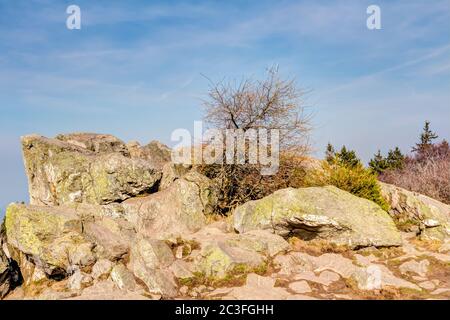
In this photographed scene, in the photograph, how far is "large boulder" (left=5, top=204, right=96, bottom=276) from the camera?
10.6m

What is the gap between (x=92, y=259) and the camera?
34.5ft

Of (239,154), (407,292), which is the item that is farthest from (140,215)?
(407,292)

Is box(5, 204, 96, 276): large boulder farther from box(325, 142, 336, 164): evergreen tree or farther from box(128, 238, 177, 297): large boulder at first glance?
box(325, 142, 336, 164): evergreen tree

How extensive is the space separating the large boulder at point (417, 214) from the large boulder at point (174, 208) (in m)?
7.19

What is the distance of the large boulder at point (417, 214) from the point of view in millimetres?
13656

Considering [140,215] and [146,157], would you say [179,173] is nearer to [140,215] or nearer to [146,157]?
[140,215]

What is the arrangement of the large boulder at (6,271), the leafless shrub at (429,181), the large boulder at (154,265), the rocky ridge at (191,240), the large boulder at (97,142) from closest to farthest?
the large boulder at (154,265)
the rocky ridge at (191,240)
the large boulder at (6,271)
the large boulder at (97,142)
the leafless shrub at (429,181)

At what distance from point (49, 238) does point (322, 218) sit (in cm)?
789

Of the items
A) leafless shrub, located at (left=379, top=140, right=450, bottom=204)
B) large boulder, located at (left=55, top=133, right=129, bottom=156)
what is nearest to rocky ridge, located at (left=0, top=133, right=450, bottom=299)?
large boulder, located at (left=55, top=133, right=129, bottom=156)

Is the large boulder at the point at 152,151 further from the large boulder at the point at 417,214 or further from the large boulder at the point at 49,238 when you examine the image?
the large boulder at the point at 417,214

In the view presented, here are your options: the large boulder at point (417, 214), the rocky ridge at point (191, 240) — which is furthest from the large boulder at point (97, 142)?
the large boulder at point (417, 214)

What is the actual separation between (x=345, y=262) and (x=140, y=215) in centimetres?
699

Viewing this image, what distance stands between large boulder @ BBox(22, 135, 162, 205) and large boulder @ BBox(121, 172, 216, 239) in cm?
67

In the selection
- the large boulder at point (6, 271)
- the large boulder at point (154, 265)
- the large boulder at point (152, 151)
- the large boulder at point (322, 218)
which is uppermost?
the large boulder at point (152, 151)
